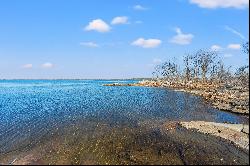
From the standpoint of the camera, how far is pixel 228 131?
27078 mm

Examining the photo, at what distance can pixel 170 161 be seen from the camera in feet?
61.6

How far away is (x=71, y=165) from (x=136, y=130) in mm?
11034

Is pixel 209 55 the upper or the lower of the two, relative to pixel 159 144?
upper

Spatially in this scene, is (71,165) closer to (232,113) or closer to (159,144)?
(159,144)

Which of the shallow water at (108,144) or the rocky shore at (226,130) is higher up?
the rocky shore at (226,130)

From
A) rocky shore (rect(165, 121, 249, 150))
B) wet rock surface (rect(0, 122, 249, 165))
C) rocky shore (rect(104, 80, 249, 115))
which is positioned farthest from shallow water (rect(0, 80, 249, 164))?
rocky shore (rect(104, 80, 249, 115))

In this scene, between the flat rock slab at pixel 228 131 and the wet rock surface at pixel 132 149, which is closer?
the wet rock surface at pixel 132 149

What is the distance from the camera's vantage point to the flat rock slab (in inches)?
929

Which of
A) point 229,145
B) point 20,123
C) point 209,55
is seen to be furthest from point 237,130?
point 209,55

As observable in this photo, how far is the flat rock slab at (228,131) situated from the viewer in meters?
23.6

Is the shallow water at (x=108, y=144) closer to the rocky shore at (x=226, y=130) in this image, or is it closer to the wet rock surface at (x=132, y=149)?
the wet rock surface at (x=132, y=149)

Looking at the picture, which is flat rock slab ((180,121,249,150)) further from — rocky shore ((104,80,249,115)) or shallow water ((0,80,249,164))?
rocky shore ((104,80,249,115))

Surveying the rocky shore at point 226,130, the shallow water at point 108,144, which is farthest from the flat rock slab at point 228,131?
the shallow water at point 108,144

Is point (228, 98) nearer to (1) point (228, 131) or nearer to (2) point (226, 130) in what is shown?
(2) point (226, 130)
